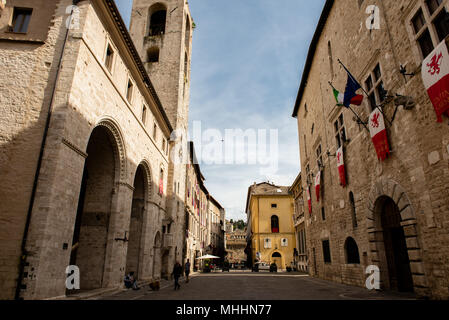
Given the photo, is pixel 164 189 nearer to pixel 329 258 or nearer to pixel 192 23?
pixel 329 258

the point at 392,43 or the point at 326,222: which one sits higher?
the point at 392,43

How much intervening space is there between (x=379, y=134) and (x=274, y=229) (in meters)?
32.5

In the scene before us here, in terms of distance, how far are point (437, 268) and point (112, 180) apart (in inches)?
532

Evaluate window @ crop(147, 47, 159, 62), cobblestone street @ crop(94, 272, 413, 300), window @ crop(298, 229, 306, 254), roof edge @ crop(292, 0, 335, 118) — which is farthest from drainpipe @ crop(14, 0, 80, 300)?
window @ crop(298, 229, 306, 254)

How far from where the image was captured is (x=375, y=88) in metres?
11.4

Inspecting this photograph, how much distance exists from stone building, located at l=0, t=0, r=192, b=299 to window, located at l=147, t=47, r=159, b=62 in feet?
43.0

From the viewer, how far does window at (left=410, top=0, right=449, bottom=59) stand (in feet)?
25.3

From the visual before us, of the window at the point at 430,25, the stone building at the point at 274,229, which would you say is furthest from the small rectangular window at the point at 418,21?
the stone building at the point at 274,229

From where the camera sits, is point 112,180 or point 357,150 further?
point 112,180

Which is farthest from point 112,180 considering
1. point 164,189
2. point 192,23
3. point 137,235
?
point 192,23

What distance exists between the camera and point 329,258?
18.0 m

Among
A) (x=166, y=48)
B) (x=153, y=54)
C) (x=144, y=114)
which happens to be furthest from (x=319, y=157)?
(x=153, y=54)

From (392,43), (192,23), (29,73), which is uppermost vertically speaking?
(192,23)

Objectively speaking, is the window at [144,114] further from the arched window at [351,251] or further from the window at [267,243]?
the window at [267,243]
